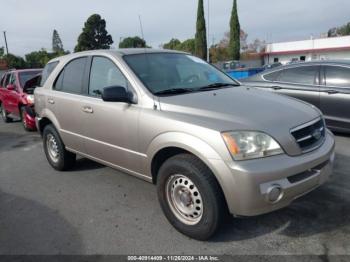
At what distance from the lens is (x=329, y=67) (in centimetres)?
645

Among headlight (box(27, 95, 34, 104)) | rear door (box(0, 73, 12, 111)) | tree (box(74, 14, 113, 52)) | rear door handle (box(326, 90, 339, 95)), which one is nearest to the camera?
rear door handle (box(326, 90, 339, 95))

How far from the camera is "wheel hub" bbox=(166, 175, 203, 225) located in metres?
3.07

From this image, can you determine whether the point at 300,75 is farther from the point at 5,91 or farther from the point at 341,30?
the point at 341,30

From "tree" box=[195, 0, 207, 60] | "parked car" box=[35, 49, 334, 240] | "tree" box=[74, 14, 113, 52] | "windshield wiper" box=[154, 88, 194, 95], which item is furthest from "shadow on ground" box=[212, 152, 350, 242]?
"tree" box=[74, 14, 113, 52]

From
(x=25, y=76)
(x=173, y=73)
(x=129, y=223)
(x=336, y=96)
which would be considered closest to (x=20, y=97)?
(x=25, y=76)

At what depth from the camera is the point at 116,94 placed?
3404 mm

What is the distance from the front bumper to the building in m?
42.7

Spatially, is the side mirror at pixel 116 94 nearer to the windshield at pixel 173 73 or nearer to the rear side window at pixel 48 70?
the windshield at pixel 173 73

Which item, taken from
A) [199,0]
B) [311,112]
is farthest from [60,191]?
[199,0]

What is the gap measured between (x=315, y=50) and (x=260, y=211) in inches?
1946

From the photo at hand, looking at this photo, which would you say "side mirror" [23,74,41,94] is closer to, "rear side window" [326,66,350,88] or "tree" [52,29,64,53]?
"rear side window" [326,66,350,88]

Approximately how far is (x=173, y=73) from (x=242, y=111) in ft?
3.89

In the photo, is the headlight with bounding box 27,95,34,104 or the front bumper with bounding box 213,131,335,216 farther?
the headlight with bounding box 27,95,34,104

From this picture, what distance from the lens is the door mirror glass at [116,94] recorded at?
3396mm
